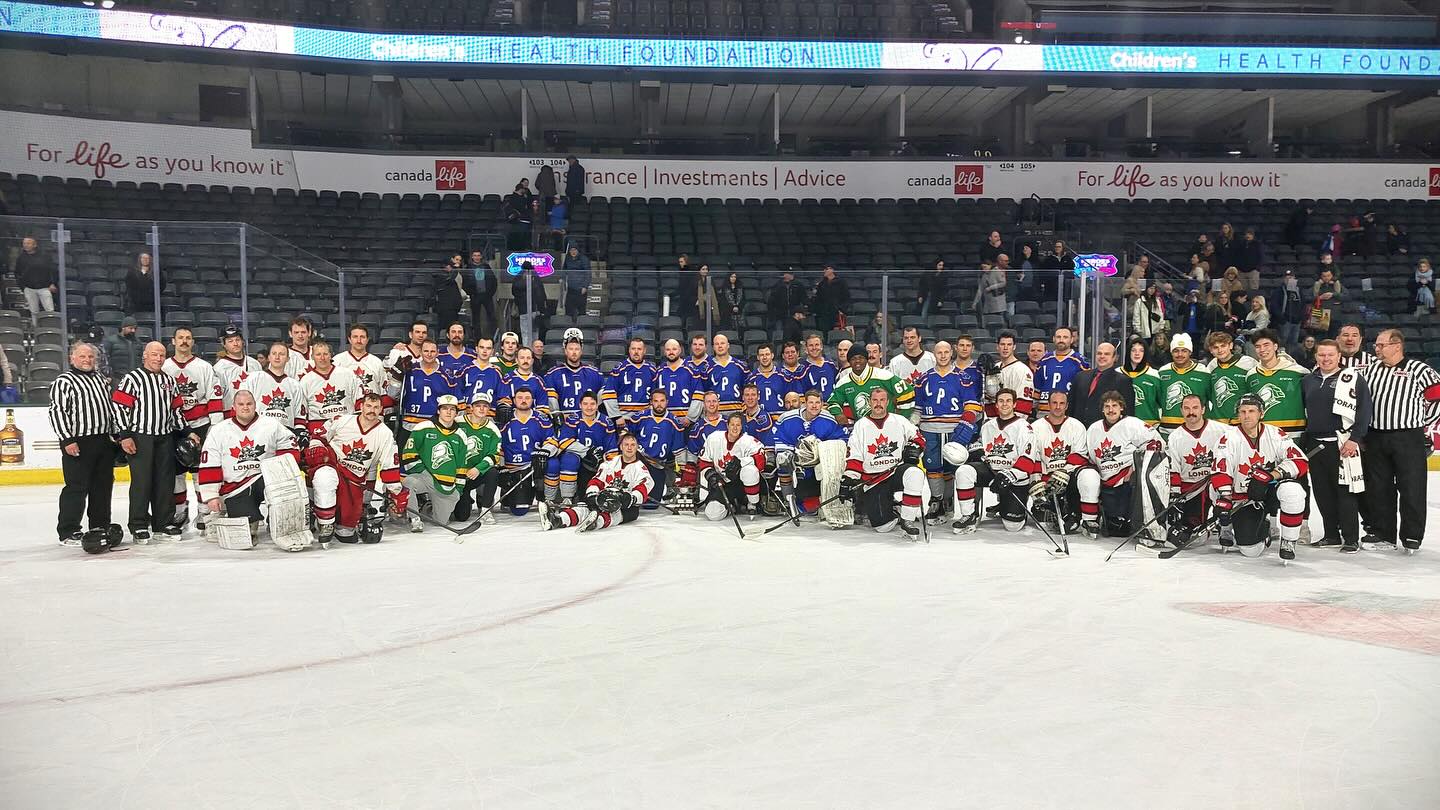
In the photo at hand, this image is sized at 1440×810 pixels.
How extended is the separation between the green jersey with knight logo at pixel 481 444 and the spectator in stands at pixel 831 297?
4.24 m

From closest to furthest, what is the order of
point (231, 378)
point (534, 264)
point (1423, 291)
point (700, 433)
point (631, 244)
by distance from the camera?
point (231, 378), point (700, 433), point (534, 264), point (1423, 291), point (631, 244)

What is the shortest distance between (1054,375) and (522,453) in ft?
15.4

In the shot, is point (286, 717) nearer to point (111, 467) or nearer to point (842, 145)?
point (111, 467)

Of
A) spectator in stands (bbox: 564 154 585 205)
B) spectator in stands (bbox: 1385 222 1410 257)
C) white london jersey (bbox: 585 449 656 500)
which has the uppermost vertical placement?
spectator in stands (bbox: 564 154 585 205)

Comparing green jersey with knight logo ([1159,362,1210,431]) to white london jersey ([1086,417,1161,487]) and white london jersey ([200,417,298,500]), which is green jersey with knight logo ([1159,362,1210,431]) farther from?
white london jersey ([200,417,298,500])

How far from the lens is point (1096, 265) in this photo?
11820 mm

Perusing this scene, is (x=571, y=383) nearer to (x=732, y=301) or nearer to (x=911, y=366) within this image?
(x=732, y=301)

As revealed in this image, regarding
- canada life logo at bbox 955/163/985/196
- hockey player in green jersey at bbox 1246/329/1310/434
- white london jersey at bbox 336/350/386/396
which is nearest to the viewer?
hockey player in green jersey at bbox 1246/329/1310/434

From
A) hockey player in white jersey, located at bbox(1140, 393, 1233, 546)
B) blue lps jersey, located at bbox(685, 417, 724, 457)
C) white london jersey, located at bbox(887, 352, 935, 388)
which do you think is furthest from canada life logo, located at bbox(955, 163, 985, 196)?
hockey player in white jersey, located at bbox(1140, 393, 1233, 546)

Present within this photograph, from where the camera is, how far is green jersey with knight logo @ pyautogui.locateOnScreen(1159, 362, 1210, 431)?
8164 millimetres

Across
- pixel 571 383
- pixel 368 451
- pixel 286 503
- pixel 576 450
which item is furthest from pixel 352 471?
pixel 571 383

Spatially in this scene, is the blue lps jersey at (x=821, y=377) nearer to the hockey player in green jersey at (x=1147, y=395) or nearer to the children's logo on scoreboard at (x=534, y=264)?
the hockey player in green jersey at (x=1147, y=395)

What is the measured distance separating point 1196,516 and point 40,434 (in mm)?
11132

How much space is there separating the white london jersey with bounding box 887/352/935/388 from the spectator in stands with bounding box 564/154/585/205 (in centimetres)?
1066
